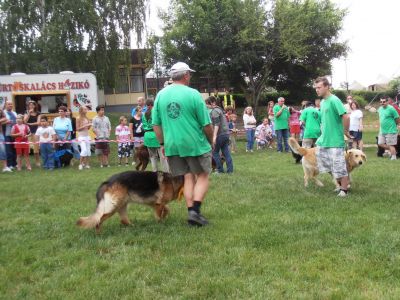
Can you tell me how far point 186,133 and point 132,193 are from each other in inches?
36.6

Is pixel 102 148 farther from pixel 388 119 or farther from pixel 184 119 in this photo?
pixel 388 119

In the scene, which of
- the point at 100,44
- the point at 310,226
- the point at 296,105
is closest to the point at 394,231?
the point at 310,226

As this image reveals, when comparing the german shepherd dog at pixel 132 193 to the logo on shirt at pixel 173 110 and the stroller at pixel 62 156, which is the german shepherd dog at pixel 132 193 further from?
the stroller at pixel 62 156

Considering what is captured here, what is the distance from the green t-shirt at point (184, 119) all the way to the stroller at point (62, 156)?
323 inches

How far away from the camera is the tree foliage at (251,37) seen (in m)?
28.6

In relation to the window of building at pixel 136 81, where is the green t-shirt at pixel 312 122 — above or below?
below

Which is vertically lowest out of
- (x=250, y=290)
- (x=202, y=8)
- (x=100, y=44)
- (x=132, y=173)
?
(x=250, y=290)

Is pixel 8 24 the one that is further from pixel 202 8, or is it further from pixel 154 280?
pixel 154 280

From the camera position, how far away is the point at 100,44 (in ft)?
84.5

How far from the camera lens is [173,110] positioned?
5.04 metres

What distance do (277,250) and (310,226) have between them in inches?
37.0

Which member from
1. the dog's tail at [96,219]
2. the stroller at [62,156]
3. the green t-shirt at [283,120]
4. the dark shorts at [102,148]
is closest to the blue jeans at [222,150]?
the dark shorts at [102,148]

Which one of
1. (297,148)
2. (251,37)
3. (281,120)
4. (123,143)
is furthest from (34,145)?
(251,37)

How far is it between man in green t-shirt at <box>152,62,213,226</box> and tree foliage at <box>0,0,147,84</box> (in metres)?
20.3
